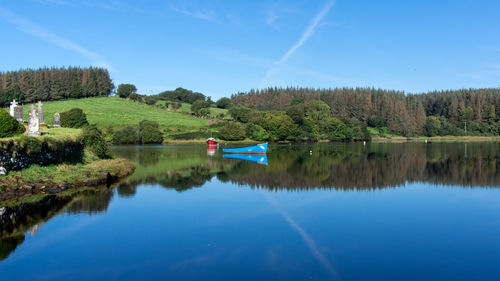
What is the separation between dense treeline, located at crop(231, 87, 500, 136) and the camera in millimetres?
148625

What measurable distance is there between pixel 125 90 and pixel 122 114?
31.7 m

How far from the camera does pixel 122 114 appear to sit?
109188mm

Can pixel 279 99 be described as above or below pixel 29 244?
above

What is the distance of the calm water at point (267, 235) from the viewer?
10.5 meters

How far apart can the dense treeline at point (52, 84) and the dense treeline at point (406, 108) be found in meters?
62.6

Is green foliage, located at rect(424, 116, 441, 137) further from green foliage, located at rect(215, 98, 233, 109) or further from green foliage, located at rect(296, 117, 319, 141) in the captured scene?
green foliage, located at rect(215, 98, 233, 109)

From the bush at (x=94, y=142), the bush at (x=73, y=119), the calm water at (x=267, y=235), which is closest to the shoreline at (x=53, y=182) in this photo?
the calm water at (x=267, y=235)

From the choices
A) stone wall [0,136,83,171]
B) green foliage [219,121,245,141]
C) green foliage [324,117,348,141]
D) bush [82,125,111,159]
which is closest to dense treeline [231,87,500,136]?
green foliage [324,117,348,141]

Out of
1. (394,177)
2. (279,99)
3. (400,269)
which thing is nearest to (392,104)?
(279,99)

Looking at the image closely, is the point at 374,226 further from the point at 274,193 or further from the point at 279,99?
the point at 279,99

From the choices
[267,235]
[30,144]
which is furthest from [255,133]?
[267,235]

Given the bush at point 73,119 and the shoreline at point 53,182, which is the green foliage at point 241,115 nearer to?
the bush at point 73,119

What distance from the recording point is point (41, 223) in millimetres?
15508

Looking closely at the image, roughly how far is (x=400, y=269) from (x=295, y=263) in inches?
110
